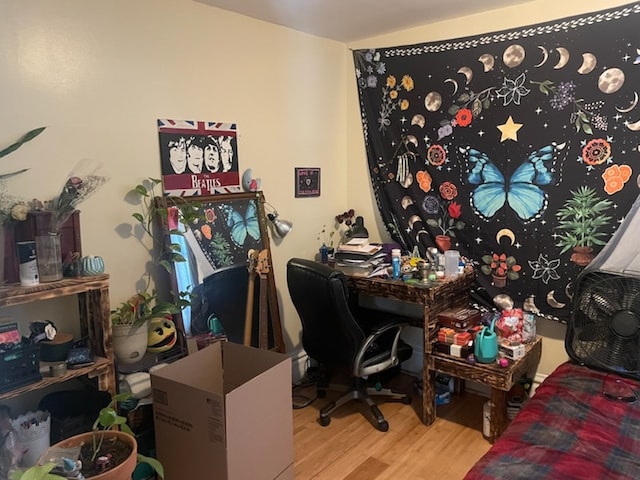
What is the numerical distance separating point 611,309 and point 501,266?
0.65m

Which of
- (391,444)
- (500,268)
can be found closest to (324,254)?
(500,268)

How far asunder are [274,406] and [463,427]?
127cm

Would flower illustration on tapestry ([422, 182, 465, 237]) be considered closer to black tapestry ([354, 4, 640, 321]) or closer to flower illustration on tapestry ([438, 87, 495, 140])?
black tapestry ([354, 4, 640, 321])

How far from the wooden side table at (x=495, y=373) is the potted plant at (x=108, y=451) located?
5.07ft

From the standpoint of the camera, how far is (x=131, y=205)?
2.40m

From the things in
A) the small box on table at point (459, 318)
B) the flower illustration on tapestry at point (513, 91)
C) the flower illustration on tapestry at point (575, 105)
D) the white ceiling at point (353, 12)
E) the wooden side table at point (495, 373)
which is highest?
the white ceiling at point (353, 12)

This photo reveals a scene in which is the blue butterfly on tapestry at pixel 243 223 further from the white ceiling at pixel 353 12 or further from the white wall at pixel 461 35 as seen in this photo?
the white ceiling at pixel 353 12

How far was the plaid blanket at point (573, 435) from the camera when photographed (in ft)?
5.59

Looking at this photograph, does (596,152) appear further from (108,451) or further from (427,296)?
(108,451)

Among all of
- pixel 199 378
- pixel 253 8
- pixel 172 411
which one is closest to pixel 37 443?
pixel 172 411

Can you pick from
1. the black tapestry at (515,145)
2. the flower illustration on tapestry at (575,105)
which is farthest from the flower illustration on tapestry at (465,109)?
the flower illustration on tapestry at (575,105)

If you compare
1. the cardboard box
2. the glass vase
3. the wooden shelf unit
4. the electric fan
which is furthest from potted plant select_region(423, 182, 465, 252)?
the glass vase

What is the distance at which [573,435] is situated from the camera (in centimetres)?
191

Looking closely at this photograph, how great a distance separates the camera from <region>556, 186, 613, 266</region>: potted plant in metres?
2.53
